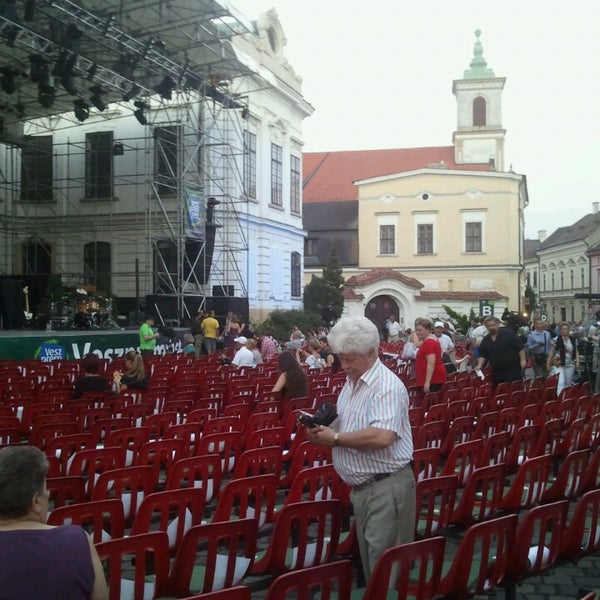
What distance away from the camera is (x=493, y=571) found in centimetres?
372

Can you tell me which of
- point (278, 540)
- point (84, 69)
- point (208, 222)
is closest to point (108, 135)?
point (208, 222)

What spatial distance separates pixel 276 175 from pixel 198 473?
1208 inches

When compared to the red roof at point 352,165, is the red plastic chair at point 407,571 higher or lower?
lower

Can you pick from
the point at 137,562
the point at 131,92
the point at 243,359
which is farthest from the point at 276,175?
the point at 137,562

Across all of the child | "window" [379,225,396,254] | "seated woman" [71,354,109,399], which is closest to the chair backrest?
"seated woman" [71,354,109,399]

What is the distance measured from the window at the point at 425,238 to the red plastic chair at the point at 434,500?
151 feet

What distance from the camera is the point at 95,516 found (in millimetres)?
3607

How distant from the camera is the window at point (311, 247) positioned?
5434 centimetres

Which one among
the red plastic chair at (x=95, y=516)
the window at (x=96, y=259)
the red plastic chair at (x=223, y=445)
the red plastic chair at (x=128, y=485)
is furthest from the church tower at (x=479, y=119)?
the red plastic chair at (x=95, y=516)

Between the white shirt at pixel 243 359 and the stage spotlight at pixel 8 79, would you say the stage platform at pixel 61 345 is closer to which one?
the white shirt at pixel 243 359

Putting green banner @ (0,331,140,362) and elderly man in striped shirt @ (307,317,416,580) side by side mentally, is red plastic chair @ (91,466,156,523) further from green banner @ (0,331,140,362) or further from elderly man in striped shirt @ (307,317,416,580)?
green banner @ (0,331,140,362)

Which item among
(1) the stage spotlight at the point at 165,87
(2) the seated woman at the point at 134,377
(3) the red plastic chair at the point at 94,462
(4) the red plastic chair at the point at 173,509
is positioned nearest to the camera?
(4) the red plastic chair at the point at 173,509

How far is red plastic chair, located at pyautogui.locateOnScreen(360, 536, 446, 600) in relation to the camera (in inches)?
112

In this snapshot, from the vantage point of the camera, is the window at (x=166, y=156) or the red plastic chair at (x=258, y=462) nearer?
the red plastic chair at (x=258, y=462)
